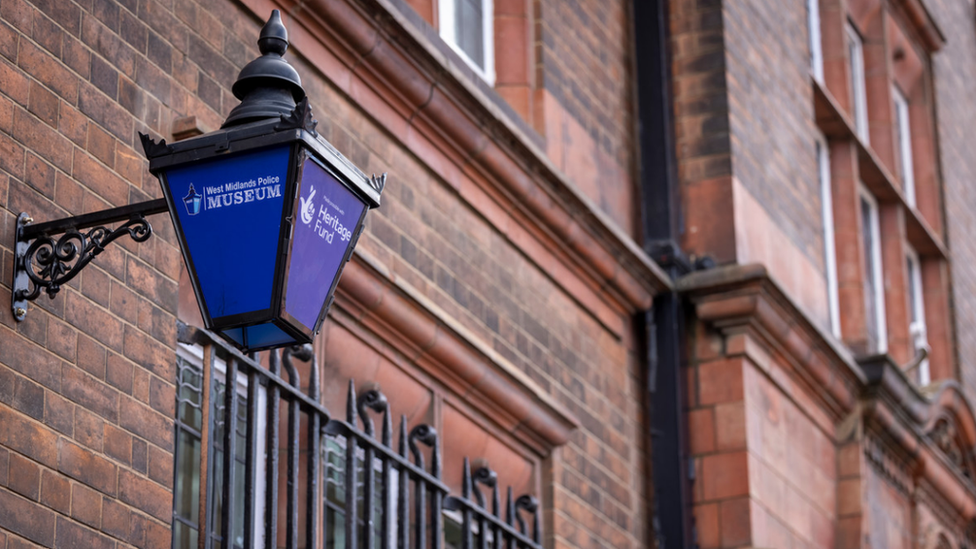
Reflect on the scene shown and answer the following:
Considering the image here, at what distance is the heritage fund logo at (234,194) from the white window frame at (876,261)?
9386 millimetres

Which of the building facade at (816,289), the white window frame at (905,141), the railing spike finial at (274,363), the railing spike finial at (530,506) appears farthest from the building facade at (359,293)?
the white window frame at (905,141)

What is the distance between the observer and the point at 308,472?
634 cm

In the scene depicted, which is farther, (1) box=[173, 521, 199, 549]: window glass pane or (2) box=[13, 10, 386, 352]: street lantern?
(1) box=[173, 521, 199, 549]: window glass pane

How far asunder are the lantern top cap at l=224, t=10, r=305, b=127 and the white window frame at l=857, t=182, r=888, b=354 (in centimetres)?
905

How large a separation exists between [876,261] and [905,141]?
1966 millimetres

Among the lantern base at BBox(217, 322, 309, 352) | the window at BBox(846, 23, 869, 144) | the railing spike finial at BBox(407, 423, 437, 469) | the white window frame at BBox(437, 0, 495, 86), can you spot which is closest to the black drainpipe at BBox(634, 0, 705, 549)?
the white window frame at BBox(437, 0, 495, 86)

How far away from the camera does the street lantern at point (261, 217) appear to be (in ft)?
14.8

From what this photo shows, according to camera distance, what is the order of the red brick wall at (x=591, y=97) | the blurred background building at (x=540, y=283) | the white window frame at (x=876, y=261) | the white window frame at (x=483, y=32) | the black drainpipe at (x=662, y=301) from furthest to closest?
the white window frame at (x=876, y=261)
the black drainpipe at (x=662, y=301)
the red brick wall at (x=591, y=97)
the white window frame at (x=483, y=32)
the blurred background building at (x=540, y=283)

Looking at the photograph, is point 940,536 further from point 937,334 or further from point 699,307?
point 699,307

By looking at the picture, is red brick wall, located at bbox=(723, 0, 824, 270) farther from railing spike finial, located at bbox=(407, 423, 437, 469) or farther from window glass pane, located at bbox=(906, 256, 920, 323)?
railing spike finial, located at bbox=(407, 423, 437, 469)

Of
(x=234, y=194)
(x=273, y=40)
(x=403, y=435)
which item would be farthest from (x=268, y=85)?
(x=403, y=435)

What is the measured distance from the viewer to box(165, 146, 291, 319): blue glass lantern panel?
4.52 m

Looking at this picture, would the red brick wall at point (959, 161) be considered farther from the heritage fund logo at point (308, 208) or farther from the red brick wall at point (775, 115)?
the heritage fund logo at point (308, 208)

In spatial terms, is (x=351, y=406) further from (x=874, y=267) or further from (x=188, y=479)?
(x=874, y=267)
